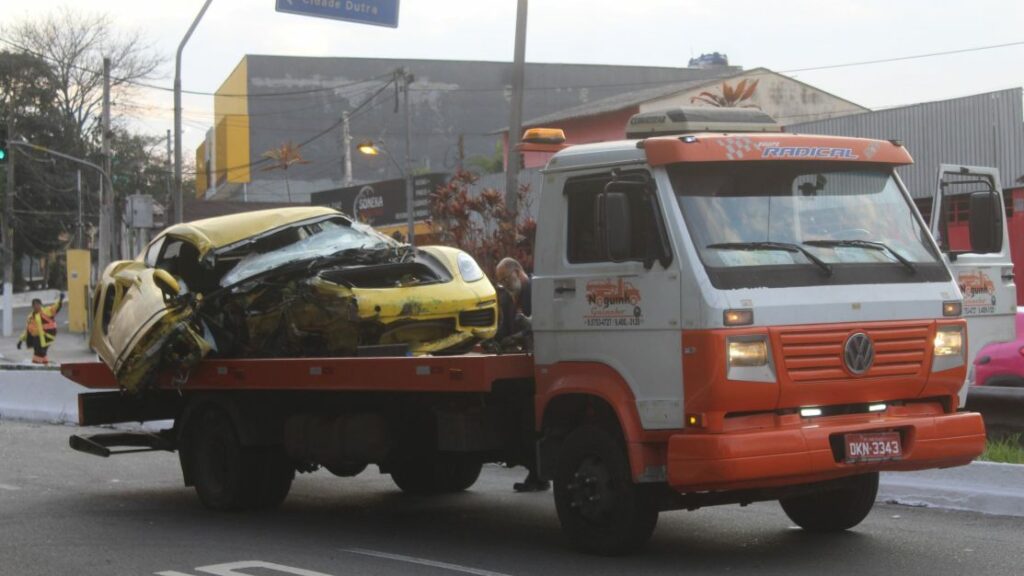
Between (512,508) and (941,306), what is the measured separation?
416cm

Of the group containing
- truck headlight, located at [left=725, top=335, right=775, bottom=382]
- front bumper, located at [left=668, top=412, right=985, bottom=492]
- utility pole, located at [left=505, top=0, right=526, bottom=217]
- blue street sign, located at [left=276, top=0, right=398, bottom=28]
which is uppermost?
blue street sign, located at [left=276, top=0, right=398, bottom=28]

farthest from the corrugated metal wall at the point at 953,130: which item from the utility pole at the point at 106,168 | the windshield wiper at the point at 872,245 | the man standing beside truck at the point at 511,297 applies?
the utility pole at the point at 106,168

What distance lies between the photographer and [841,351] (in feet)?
25.5

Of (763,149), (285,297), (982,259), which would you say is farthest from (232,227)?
(982,259)

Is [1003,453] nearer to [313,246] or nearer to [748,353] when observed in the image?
[748,353]

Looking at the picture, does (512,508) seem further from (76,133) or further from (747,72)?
(76,133)

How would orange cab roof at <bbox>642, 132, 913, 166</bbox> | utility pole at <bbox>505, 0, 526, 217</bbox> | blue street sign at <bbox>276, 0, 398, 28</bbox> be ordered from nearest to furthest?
orange cab roof at <bbox>642, 132, 913, 166</bbox> → utility pole at <bbox>505, 0, 526, 217</bbox> → blue street sign at <bbox>276, 0, 398, 28</bbox>

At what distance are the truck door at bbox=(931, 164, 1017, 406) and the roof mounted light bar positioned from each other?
143 centimetres

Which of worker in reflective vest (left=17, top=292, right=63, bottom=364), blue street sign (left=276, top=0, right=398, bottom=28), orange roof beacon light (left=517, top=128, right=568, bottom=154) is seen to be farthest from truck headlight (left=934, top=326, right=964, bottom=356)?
worker in reflective vest (left=17, top=292, right=63, bottom=364)

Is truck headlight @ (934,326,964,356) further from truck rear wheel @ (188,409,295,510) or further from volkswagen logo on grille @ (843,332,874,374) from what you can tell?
truck rear wheel @ (188,409,295,510)

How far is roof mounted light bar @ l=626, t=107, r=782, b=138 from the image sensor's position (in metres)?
8.61

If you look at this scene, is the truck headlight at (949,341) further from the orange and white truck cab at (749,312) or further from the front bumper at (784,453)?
the front bumper at (784,453)

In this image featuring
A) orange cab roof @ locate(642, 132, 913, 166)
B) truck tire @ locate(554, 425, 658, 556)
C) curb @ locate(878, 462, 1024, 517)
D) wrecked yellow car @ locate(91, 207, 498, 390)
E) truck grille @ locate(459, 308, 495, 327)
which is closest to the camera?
orange cab roof @ locate(642, 132, 913, 166)

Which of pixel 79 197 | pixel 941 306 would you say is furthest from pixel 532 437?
pixel 79 197
